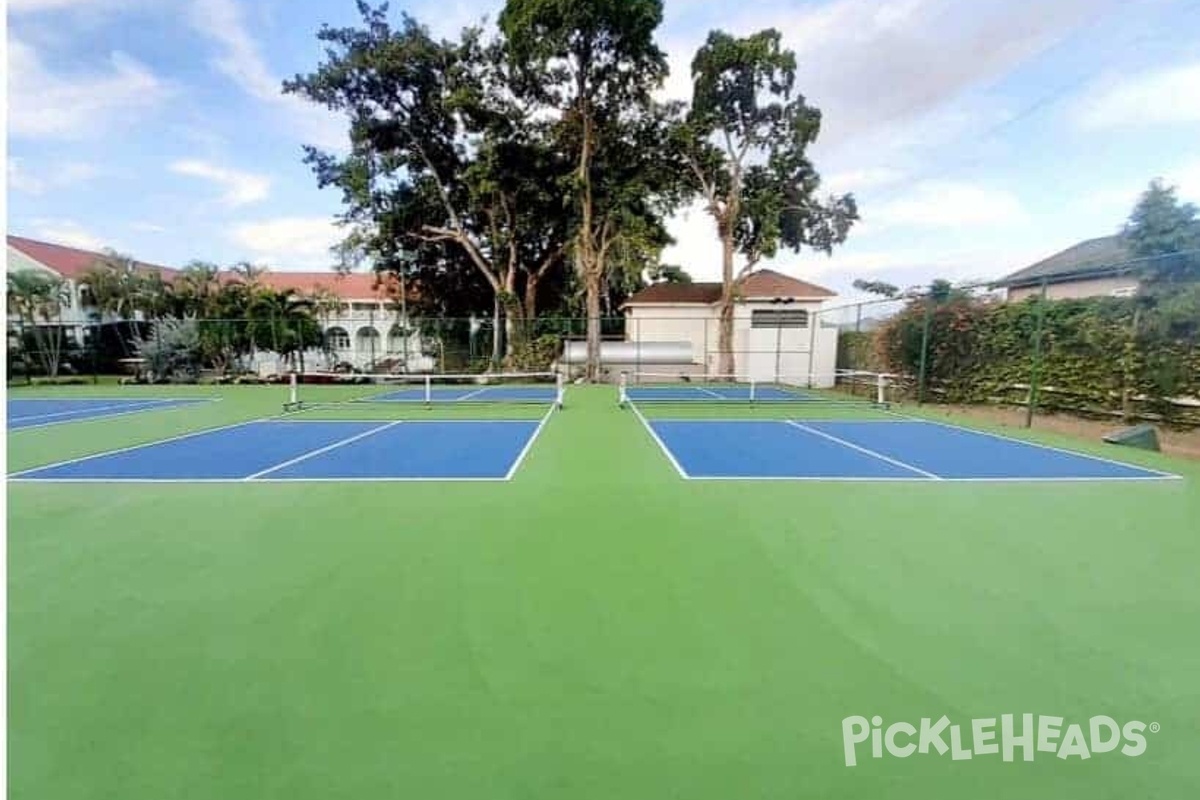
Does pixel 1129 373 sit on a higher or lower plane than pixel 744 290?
lower

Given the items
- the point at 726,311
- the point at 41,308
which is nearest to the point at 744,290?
the point at 726,311

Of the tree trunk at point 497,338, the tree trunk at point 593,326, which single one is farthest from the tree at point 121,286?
the tree trunk at point 593,326

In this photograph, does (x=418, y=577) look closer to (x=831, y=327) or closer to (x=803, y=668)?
(x=803, y=668)

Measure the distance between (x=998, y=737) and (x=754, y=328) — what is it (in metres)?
21.3

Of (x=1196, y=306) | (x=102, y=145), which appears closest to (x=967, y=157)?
(x=1196, y=306)

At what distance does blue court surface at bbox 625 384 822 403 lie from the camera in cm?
1552

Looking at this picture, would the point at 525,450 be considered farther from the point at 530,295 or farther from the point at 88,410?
the point at 530,295

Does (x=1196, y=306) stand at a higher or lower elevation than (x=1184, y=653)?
higher

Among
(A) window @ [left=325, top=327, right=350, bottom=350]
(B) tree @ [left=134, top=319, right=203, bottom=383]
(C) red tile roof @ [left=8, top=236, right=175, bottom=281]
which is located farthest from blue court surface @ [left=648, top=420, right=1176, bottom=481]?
(C) red tile roof @ [left=8, top=236, right=175, bottom=281]

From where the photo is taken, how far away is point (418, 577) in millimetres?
3518

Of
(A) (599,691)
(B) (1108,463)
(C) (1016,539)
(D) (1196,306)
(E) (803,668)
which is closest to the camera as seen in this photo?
(A) (599,691)

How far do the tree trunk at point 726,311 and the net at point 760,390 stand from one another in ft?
2.27

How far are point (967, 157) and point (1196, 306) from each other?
879cm

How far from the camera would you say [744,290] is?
23.6 meters
